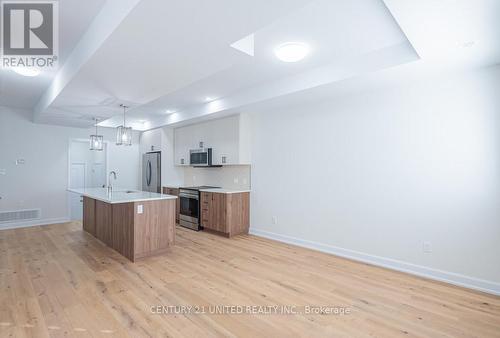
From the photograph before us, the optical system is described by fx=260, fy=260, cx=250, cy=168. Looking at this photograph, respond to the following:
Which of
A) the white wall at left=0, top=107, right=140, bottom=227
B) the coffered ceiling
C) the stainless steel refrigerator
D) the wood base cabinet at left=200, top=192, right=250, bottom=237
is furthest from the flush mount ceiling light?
the white wall at left=0, top=107, right=140, bottom=227

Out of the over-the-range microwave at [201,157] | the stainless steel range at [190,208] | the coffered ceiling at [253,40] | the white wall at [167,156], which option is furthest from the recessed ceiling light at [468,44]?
the white wall at [167,156]

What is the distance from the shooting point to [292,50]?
2.72m

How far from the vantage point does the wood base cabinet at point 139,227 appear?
11.9 ft

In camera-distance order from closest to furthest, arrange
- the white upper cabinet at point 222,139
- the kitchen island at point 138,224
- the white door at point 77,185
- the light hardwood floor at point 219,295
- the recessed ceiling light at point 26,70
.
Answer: the light hardwood floor at point 219,295 < the recessed ceiling light at point 26,70 < the kitchen island at point 138,224 < the white upper cabinet at point 222,139 < the white door at point 77,185

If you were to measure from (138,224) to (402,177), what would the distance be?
3.61m

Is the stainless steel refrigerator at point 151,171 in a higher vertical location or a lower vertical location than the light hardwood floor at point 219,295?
higher

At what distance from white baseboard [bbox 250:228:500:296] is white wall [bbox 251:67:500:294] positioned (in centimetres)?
1

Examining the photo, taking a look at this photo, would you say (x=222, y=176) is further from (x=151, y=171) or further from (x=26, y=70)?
(x=26, y=70)

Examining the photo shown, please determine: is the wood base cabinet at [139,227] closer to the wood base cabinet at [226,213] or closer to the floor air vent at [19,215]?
the wood base cabinet at [226,213]

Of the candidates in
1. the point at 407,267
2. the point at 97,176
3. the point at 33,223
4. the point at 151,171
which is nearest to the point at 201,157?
the point at 151,171

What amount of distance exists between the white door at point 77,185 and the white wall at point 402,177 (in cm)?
517

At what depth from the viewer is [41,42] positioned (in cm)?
274

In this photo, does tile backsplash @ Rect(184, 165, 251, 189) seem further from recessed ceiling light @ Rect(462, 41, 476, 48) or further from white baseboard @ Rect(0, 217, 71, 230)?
recessed ceiling light @ Rect(462, 41, 476, 48)

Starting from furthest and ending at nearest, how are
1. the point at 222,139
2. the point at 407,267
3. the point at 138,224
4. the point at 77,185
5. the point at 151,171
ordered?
the point at 77,185 < the point at 151,171 < the point at 222,139 < the point at 138,224 < the point at 407,267
